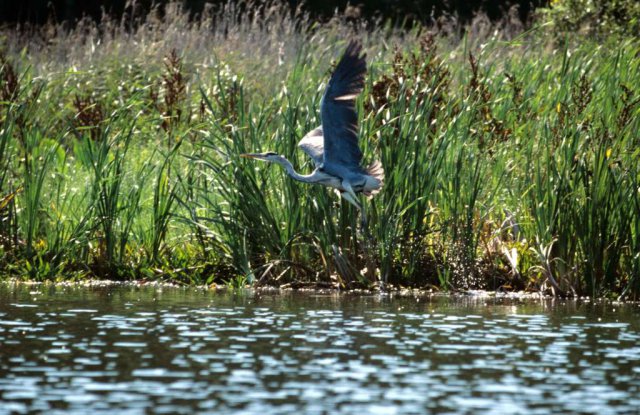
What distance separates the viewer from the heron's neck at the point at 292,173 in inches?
349

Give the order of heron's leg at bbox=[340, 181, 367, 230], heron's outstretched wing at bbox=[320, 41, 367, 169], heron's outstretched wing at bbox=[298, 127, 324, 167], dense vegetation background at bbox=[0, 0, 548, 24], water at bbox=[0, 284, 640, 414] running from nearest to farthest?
water at bbox=[0, 284, 640, 414] → heron's leg at bbox=[340, 181, 367, 230] → heron's outstretched wing at bbox=[320, 41, 367, 169] → heron's outstretched wing at bbox=[298, 127, 324, 167] → dense vegetation background at bbox=[0, 0, 548, 24]

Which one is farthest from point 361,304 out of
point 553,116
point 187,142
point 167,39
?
point 167,39

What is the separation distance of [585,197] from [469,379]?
10.6ft

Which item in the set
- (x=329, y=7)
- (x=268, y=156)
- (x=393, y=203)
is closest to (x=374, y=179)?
(x=393, y=203)

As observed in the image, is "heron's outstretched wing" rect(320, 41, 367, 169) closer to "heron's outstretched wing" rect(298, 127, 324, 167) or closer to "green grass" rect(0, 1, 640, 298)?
"heron's outstretched wing" rect(298, 127, 324, 167)

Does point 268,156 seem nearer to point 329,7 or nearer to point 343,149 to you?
point 343,149

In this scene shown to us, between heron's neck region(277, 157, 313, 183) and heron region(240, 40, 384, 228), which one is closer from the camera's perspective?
heron region(240, 40, 384, 228)

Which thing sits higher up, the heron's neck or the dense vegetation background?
the dense vegetation background

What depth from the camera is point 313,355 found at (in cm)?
630

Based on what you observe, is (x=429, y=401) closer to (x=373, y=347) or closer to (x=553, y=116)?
(x=373, y=347)

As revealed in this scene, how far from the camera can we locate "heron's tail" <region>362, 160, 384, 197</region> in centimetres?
873

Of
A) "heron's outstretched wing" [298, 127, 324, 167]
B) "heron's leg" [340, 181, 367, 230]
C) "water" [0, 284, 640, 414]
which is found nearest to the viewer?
"water" [0, 284, 640, 414]

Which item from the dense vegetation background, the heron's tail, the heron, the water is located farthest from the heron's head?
the dense vegetation background

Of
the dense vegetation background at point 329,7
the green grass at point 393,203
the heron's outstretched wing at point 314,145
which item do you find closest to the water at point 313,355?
the green grass at point 393,203
